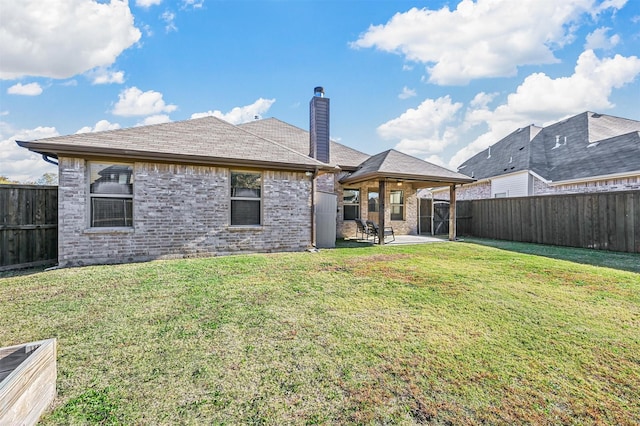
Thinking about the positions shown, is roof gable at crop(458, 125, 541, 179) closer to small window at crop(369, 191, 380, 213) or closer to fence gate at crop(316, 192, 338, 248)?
small window at crop(369, 191, 380, 213)

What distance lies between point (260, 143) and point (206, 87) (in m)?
5.63

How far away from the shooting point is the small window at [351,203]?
13.8 m

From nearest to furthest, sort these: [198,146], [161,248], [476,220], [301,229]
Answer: [161,248] < [198,146] < [301,229] < [476,220]

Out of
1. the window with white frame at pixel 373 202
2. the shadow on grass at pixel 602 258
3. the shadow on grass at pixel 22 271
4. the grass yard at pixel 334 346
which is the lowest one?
the grass yard at pixel 334 346

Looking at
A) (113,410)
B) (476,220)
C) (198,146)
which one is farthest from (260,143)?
(476,220)

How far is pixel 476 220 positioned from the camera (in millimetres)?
15156

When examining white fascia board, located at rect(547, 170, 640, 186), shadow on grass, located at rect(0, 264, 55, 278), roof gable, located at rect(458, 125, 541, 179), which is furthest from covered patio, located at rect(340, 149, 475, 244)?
shadow on grass, located at rect(0, 264, 55, 278)

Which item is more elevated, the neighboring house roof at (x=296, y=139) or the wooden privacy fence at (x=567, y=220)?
the neighboring house roof at (x=296, y=139)

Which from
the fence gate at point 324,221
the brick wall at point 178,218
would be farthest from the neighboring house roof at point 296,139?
the brick wall at point 178,218

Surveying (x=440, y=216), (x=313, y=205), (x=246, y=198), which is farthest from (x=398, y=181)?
(x=246, y=198)

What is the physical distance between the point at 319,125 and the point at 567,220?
10.6 metres

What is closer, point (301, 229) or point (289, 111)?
point (301, 229)

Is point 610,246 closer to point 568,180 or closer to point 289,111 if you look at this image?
point 568,180

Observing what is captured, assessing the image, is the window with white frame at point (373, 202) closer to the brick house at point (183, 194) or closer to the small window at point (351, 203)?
the small window at point (351, 203)
